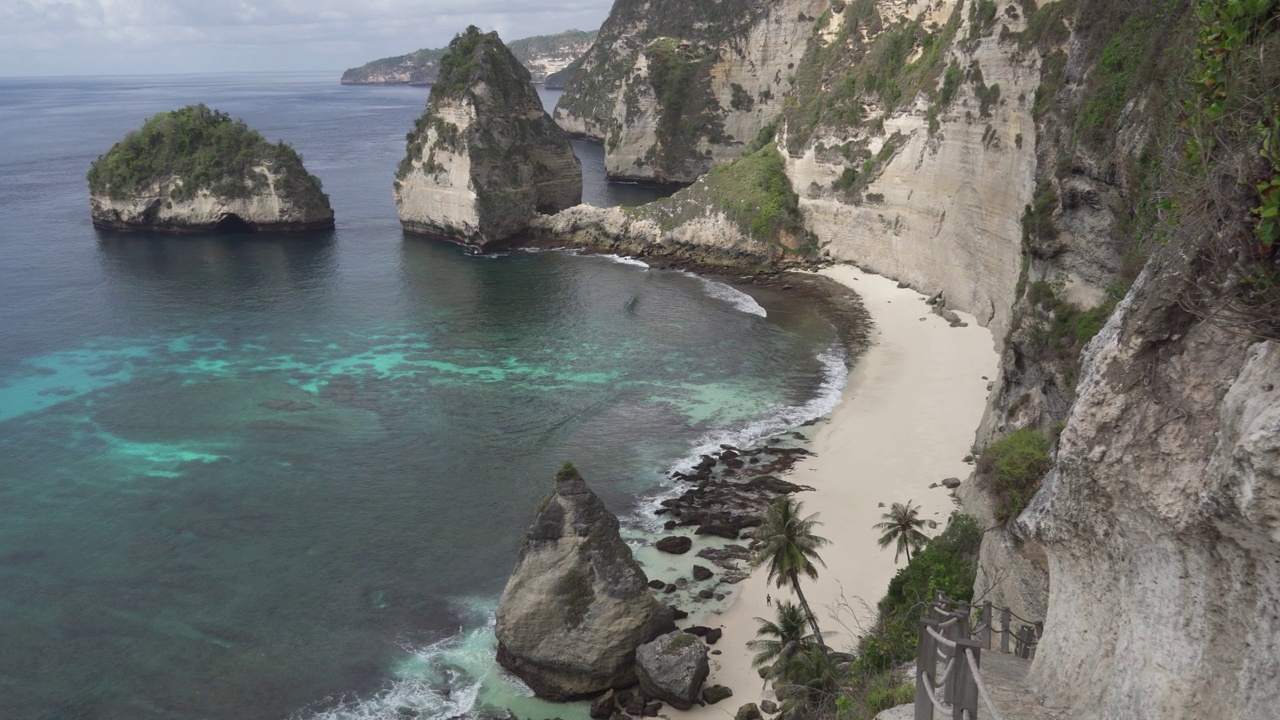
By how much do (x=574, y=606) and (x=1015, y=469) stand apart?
531 inches

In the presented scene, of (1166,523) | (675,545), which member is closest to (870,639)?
(675,545)

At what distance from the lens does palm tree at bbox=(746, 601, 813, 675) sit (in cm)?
2686

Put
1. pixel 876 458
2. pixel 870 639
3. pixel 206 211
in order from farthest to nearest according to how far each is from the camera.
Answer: pixel 206 211
pixel 876 458
pixel 870 639

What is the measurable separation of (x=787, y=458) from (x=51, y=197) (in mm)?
102723

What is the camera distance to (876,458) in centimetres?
4119

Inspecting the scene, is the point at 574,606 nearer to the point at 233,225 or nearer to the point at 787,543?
the point at 787,543

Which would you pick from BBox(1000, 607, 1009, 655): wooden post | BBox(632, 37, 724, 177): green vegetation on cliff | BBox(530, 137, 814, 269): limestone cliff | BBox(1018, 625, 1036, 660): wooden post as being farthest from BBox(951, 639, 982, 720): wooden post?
BBox(632, 37, 724, 177): green vegetation on cliff

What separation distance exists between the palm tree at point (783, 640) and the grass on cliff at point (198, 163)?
7939 centimetres

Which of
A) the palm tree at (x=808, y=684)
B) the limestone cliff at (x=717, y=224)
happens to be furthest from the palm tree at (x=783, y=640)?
the limestone cliff at (x=717, y=224)

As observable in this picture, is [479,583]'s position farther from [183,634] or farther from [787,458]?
[787,458]

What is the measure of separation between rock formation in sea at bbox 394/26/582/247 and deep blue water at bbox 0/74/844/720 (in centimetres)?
565

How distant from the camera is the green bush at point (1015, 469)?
22.6 meters

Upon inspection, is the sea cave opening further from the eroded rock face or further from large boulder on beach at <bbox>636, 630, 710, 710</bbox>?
the eroded rock face

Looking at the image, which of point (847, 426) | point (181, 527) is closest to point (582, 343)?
point (847, 426)
